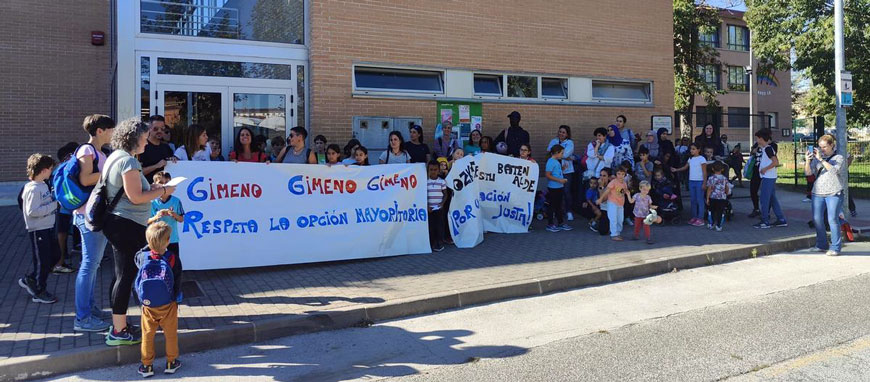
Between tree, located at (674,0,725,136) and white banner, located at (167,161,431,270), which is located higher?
tree, located at (674,0,725,136)

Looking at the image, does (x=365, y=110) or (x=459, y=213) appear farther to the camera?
(x=365, y=110)

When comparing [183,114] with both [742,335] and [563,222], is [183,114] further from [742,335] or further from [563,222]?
[742,335]

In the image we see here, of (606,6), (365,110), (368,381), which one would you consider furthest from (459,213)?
(606,6)

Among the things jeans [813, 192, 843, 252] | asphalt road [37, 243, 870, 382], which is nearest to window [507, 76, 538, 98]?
jeans [813, 192, 843, 252]

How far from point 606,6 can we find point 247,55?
8.41m

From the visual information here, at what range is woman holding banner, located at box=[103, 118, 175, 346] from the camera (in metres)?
4.93

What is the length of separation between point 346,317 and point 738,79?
4896 centimetres

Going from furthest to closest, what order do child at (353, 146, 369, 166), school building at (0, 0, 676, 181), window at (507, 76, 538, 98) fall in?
window at (507, 76, 538, 98) < school building at (0, 0, 676, 181) < child at (353, 146, 369, 166)

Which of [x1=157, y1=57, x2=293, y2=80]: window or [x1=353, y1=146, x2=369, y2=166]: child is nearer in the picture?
[x1=353, y1=146, x2=369, y2=166]: child

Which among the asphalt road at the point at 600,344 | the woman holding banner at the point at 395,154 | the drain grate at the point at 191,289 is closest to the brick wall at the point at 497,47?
the woman holding banner at the point at 395,154

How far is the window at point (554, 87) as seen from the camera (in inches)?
554

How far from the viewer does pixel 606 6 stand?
1474cm

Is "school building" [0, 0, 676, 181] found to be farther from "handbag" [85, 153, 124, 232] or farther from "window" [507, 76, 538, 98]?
"handbag" [85, 153, 124, 232]

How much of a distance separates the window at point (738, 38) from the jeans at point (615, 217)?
141 feet
